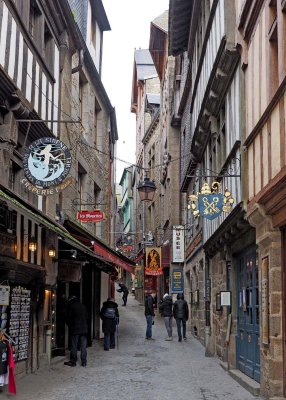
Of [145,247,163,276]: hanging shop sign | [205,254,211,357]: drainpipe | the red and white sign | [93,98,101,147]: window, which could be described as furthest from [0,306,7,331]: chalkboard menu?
[145,247,163,276]: hanging shop sign

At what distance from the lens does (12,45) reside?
981cm

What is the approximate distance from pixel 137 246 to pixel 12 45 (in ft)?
113

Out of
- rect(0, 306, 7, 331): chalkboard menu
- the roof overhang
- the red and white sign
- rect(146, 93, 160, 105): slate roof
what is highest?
rect(146, 93, 160, 105): slate roof

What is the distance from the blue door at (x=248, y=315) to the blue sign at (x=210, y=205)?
32.5 inches

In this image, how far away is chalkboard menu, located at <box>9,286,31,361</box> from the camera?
940 cm

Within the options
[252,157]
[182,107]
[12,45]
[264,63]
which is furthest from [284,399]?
[182,107]

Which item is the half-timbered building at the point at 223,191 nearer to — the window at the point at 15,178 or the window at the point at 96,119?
the window at the point at 15,178

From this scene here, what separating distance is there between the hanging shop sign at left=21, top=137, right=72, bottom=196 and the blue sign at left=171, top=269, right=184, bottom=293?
14.3m

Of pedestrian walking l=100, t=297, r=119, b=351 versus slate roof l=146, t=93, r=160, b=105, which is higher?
slate roof l=146, t=93, r=160, b=105

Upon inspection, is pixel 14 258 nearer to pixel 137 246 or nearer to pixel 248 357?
pixel 248 357

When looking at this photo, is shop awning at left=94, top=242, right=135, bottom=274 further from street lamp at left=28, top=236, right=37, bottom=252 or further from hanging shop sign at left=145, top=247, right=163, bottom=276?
hanging shop sign at left=145, top=247, right=163, bottom=276

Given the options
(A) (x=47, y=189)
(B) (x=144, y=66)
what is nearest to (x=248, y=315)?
(A) (x=47, y=189)

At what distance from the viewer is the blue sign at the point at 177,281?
75.6 feet

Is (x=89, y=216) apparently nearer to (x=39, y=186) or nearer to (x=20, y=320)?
(x=20, y=320)
